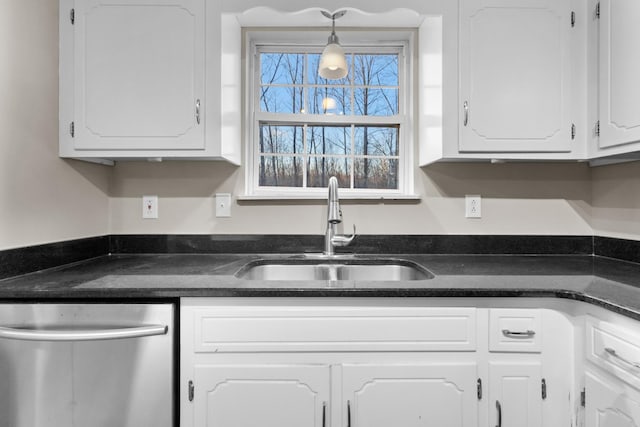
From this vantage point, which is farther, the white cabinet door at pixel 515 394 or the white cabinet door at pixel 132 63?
the white cabinet door at pixel 132 63

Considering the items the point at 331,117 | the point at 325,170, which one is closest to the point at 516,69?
the point at 331,117

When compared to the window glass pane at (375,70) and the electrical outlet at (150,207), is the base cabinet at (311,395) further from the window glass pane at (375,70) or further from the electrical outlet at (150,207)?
the window glass pane at (375,70)

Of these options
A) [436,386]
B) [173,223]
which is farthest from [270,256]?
[436,386]

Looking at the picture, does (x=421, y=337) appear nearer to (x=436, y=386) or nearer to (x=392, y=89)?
(x=436, y=386)

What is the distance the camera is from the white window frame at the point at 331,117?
1952mm

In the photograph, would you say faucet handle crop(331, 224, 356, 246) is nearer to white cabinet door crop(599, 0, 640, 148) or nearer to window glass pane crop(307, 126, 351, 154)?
window glass pane crop(307, 126, 351, 154)

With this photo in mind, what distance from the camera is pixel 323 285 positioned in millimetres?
1226

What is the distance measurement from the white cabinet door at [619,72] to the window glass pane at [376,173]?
2.95 ft

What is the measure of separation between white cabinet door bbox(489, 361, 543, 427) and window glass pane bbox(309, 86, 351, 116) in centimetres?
140

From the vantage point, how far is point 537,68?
1572 mm

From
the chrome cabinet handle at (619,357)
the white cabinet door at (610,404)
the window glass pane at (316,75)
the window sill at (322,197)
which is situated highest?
the window glass pane at (316,75)

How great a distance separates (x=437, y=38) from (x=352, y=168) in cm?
72

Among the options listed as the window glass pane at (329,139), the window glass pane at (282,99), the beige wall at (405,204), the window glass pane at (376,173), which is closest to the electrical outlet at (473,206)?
the beige wall at (405,204)

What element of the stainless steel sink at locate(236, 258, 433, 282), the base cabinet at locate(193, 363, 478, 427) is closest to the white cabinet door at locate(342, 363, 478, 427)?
the base cabinet at locate(193, 363, 478, 427)
